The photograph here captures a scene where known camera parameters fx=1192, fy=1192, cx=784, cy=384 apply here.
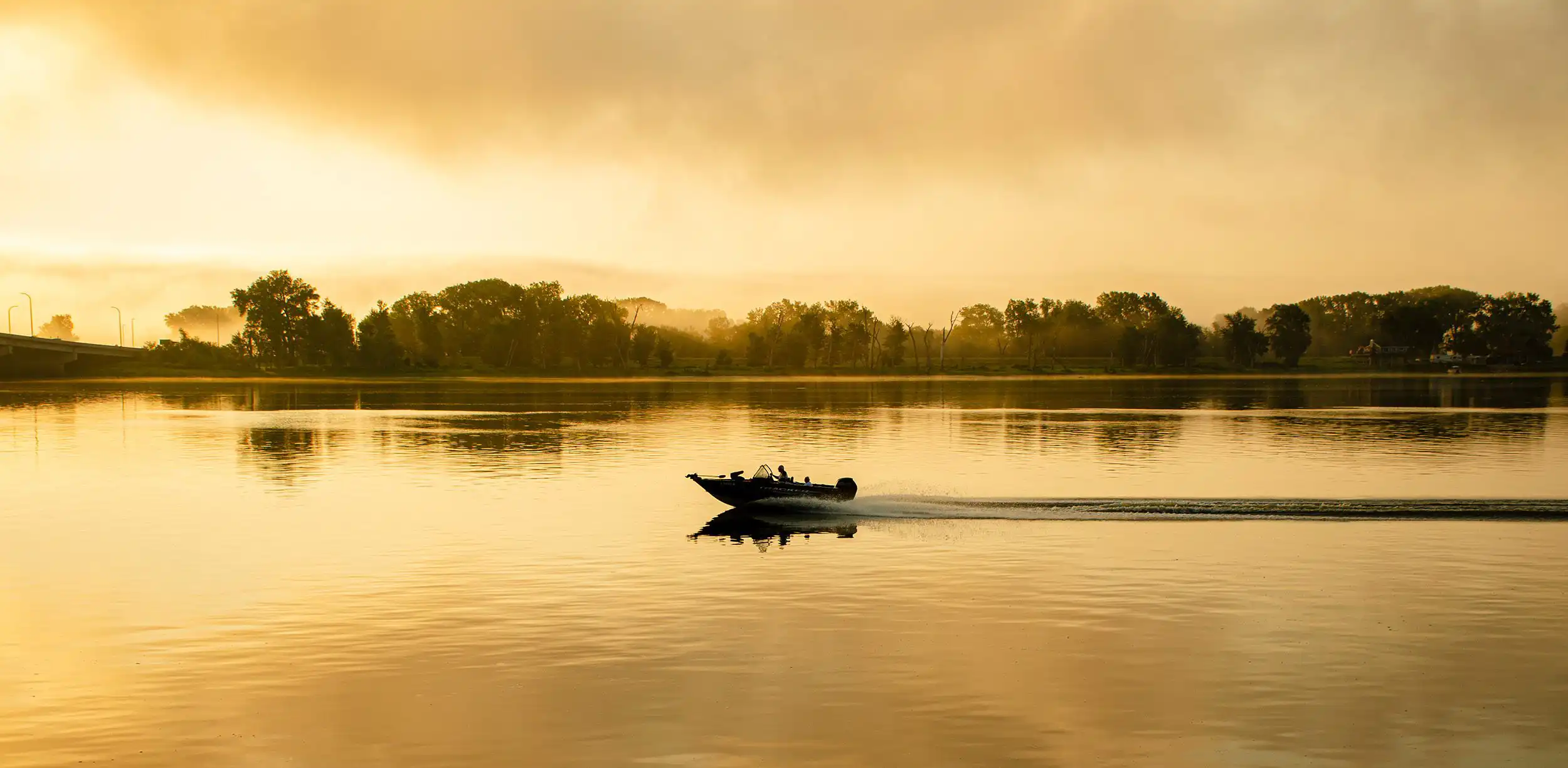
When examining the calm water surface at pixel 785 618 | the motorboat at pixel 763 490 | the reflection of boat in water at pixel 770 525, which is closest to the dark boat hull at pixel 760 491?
the motorboat at pixel 763 490

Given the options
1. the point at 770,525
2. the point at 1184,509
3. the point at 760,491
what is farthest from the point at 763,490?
the point at 1184,509

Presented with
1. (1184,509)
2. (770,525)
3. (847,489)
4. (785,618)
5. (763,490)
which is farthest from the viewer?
(1184,509)

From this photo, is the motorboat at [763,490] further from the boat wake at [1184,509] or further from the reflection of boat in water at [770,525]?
the reflection of boat in water at [770,525]

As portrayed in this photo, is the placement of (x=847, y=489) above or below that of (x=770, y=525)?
above

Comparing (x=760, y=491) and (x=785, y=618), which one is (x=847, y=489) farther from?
(x=785, y=618)

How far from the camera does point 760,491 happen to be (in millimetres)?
57188

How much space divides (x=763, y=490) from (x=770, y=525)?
2254 millimetres

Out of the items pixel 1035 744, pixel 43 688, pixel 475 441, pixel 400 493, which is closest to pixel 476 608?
pixel 43 688

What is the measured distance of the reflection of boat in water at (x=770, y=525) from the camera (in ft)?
171

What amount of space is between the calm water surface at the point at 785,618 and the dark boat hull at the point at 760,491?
1.01 m

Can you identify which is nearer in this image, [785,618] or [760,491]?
[785,618]

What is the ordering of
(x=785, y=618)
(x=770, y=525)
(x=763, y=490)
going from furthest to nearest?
1. (x=763, y=490)
2. (x=770, y=525)
3. (x=785, y=618)

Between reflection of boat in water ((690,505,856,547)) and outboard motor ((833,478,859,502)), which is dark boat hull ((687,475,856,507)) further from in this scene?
reflection of boat in water ((690,505,856,547))

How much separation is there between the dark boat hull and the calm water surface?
101cm
